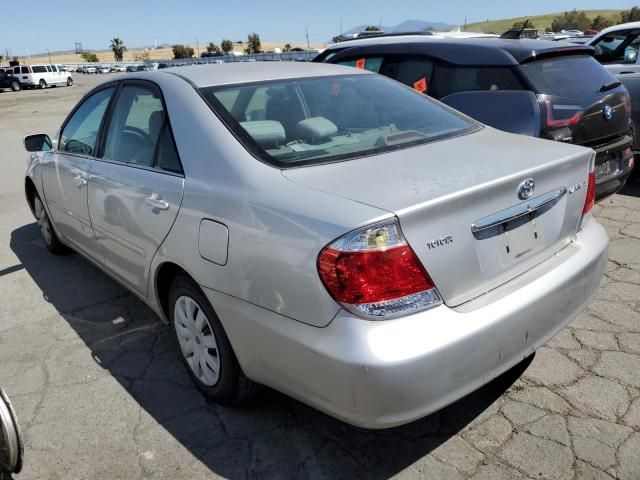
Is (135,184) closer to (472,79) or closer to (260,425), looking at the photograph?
(260,425)

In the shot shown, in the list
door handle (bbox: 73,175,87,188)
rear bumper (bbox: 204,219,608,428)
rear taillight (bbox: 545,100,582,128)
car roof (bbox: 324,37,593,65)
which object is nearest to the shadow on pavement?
rear bumper (bbox: 204,219,608,428)

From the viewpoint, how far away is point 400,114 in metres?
3.01

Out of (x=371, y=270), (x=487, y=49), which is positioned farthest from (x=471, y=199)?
(x=487, y=49)

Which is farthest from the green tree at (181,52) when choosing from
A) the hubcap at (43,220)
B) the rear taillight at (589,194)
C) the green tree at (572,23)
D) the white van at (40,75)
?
the rear taillight at (589,194)

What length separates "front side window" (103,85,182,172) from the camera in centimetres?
280

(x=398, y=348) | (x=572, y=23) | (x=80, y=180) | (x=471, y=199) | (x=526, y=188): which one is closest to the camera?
(x=398, y=348)

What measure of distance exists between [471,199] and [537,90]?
8.64 ft

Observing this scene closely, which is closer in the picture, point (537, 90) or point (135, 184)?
point (135, 184)

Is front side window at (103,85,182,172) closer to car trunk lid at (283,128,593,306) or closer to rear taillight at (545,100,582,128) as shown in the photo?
car trunk lid at (283,128,593,306)

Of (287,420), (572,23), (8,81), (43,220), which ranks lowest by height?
(572,23)

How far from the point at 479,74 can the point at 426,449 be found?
10.8 ft

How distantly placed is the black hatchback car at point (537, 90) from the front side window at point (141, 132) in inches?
91.1

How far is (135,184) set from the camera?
294cm

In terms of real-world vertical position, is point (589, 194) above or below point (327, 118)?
below
